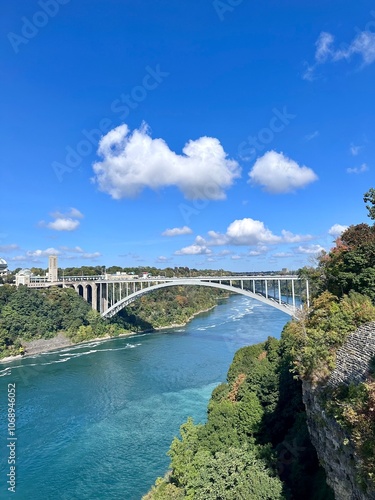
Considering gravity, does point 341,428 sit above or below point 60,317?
above

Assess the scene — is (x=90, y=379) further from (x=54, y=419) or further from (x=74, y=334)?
(x=74, y=334)

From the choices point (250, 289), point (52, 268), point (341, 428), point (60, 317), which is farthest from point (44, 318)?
point (341, 428)

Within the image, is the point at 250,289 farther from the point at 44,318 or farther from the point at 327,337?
the point at 327,337

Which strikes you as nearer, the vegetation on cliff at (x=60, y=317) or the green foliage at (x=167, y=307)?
the vegetation on cliff at (x=60, y=317)

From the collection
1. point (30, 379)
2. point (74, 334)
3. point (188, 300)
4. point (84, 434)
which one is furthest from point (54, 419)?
point (188, 300)

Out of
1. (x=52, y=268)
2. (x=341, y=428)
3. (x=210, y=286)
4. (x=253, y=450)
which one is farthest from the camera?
(x=52, y=268)

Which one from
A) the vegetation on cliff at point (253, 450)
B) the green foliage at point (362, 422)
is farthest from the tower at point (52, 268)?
the green foliage at point (362, 422)

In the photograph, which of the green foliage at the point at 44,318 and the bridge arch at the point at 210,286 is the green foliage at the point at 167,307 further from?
the green foliage at the point at 44,318
